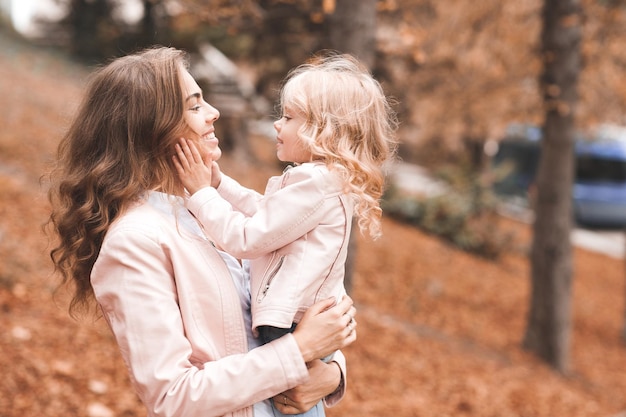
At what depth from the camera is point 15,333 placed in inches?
178

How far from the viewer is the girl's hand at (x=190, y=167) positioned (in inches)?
75.8

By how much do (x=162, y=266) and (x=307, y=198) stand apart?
1.52ft

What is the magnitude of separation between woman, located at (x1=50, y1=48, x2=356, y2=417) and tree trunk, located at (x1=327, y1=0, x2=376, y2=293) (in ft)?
7.62

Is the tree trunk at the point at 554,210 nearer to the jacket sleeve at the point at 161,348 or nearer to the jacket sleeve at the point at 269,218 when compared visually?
the jacket sleeve at the point at 269,218

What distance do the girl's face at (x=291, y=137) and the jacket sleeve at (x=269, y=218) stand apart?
0.15m

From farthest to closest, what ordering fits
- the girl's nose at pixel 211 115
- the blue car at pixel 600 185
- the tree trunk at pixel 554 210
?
the blue car at pixel 600 185
the tree trunk at pixel 554 210
the girl's nose at pixel 211 115

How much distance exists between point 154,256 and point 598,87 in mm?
9580

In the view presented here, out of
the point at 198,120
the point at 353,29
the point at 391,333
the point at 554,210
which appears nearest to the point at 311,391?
the point at 198,120

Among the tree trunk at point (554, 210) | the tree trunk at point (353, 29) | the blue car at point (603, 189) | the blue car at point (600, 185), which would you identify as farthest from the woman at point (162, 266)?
the blue car at point (603, 189)

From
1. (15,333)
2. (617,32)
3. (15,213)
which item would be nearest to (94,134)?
(15,333)

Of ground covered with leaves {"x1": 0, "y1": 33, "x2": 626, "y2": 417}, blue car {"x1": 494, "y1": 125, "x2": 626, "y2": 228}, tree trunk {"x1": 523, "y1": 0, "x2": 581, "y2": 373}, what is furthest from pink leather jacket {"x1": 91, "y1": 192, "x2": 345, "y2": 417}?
blue car {"x1": 494, "y1": 125, "x2": 626, "y2": 228}

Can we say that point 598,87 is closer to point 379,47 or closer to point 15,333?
point 379,47

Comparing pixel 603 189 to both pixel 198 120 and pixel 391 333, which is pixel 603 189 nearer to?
pixel 391 333

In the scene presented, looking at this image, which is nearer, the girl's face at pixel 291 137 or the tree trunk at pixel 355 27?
the girl's face at pixel 291 137
